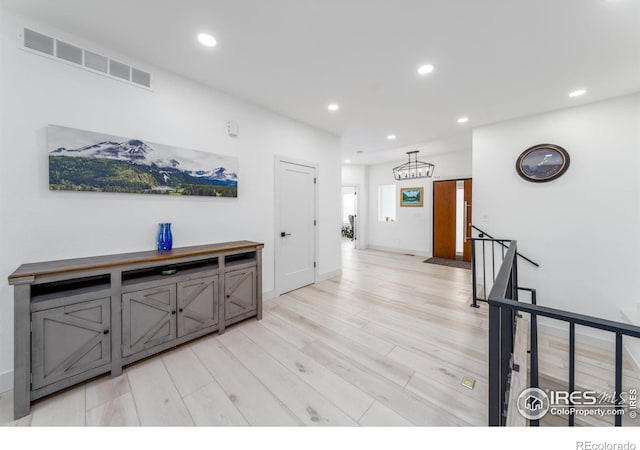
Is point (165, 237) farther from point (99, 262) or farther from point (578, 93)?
point (578, 93)

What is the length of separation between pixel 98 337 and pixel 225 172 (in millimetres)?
1955

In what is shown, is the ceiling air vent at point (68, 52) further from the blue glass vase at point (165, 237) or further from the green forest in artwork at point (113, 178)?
the blue glass vase at point (165, 237)

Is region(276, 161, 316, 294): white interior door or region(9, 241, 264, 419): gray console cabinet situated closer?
region(9, 241, 264, 419): gray console cabinet

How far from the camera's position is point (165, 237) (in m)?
2.39

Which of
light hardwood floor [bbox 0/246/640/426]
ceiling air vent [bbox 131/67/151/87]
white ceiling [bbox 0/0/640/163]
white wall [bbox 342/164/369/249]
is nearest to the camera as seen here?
light hardwood floor [bbox 0/246/640/426]

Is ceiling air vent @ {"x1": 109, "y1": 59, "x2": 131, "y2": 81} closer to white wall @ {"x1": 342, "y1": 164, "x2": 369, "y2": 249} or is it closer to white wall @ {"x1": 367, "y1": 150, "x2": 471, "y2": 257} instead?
white wall @ {"x1": 367, "y1": 150, "x2": 471, "y2": 257}

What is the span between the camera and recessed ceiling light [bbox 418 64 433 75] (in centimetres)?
244


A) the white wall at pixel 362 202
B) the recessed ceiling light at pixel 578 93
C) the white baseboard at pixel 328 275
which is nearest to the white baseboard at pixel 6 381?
the white baseboard at pixel 328 275

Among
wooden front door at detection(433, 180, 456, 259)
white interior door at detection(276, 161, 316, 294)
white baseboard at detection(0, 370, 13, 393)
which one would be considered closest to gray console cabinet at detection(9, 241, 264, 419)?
white baseboard at detection(0, 370, 13, 393)

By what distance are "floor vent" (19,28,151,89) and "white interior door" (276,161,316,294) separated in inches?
71.6

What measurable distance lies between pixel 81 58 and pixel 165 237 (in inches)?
65.3

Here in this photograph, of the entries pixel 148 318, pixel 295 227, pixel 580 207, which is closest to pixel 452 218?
pixel 580 207

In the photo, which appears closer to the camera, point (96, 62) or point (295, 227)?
point (96, 62)

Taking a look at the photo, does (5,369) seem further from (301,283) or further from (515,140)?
(515,140)
